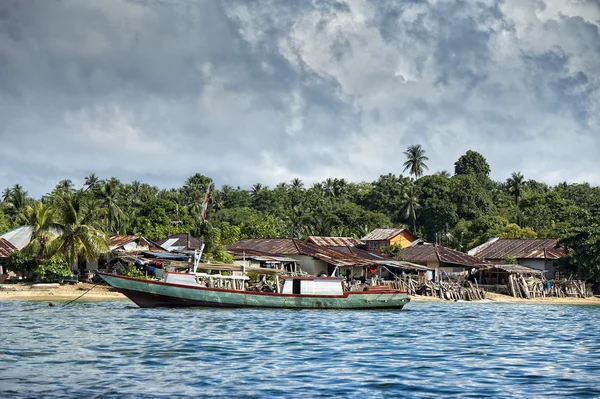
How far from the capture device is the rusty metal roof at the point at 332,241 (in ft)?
262

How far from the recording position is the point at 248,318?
34.6 meters

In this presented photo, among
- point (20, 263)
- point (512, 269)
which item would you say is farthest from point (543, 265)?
point (20, 263)

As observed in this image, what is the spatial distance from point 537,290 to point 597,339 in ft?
124

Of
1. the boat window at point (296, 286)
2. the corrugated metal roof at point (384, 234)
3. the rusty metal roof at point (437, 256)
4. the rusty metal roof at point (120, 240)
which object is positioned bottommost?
the boat window at point (296, 286)

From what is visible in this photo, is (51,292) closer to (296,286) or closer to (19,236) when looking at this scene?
(19,236)

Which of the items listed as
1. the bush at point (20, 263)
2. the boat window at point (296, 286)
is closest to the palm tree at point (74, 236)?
the bush at point (20, 263)

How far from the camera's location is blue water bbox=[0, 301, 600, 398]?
1619cm

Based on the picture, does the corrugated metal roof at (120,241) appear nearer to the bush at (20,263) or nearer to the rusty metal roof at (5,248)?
the bush at (20,263)

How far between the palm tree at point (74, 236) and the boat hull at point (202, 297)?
47.7 ft

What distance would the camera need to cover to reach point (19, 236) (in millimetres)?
63750

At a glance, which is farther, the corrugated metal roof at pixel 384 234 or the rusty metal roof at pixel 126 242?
the corrugated metal roof at pixel 384 234

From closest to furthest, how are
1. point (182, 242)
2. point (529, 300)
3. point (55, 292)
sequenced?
point (55, 292)
point (529, 300)
point (182, 242)

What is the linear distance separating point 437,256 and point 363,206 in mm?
48088

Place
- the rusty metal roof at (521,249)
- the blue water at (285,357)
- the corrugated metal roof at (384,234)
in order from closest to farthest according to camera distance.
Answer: the blue water at (285,357) → the rusty metal roof at (521,249) → the corrugated metal roof at (384,234)
